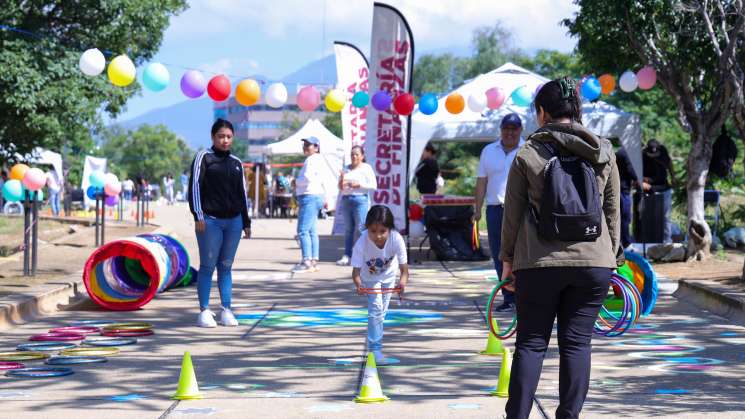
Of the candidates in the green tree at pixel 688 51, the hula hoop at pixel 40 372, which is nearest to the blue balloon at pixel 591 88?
the green tree at pixel 688 51

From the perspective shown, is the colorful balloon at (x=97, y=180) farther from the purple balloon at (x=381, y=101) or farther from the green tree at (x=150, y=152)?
the green tree at (x=150, y=152)

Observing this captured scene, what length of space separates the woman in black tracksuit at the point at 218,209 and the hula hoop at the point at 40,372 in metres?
2.44

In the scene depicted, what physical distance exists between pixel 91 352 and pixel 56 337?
3.24ft

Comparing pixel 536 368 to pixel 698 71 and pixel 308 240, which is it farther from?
pixel 698 71

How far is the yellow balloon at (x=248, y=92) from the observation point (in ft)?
52.1

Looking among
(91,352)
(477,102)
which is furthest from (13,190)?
(477,102)

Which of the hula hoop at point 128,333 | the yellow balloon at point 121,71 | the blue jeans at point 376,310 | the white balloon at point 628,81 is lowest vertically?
the hula hoop at point 128,333

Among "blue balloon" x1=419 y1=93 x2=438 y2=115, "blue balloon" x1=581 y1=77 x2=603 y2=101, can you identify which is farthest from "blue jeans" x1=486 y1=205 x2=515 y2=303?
"blue balloon" x1=419 y1=93 x2=438 y2=115

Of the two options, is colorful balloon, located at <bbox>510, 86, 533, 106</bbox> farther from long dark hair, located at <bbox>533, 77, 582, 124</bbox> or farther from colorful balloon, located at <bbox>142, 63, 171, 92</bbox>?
long dark hair, located at <bbox>533, 77, 582, 124</bbox>

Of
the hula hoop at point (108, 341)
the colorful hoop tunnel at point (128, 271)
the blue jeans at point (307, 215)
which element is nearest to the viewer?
the hula hoop at point (108, 341)

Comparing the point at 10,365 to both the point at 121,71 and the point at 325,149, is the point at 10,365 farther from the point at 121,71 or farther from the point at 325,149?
the point at 325,149

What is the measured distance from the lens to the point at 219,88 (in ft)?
49.9

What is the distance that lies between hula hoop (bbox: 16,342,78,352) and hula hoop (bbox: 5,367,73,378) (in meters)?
0.89

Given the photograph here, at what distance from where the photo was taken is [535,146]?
5.07m
